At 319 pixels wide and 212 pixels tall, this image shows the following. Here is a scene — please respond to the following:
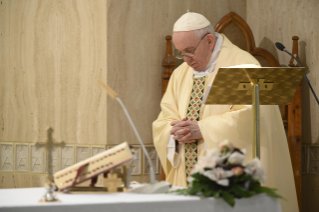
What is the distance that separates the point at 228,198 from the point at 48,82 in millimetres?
3496

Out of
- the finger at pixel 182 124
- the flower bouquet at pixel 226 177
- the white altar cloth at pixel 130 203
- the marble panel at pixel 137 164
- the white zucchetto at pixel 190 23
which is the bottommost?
the marble panel at pixel 137 164

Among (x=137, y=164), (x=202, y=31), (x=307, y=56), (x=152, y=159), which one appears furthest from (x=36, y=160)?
(x=307, y=56)

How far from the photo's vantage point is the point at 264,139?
14.2 feet

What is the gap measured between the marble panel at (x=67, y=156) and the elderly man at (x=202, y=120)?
1.13m

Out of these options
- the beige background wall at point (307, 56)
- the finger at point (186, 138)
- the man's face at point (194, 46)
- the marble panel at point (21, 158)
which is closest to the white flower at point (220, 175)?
the finger at point (186, 138)

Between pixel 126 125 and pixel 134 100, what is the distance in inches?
11.3

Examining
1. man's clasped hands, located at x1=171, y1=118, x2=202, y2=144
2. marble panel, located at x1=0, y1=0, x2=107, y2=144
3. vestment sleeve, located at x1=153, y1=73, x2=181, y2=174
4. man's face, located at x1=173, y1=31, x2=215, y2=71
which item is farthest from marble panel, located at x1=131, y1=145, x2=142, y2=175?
man's face, located at x1=173, y1=31, x2=215, y2=71

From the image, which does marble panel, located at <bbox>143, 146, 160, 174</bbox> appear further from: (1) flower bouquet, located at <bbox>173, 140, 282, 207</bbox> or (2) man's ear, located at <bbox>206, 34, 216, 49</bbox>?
(1) flower bouquet, located at <bbox>173, 140, 282, 207</bbox>

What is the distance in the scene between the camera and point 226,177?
257 cm

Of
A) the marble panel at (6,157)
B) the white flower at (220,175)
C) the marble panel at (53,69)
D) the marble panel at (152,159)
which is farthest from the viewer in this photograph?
the marble panel at (6,157)

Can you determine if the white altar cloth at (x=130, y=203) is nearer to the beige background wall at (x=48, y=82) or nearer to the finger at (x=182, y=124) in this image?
the finger at (x=182, y=124)

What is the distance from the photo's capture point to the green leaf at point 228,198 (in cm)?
250

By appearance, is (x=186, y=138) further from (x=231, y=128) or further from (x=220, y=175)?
(x=220, y=175)

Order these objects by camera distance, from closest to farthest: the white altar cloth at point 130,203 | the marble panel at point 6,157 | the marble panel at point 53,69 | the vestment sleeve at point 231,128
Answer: the white altar cloth at point 130,203, the vestment sleeve at point 231,128, the marble panel at point 53,69, the marble panel at point 6,157
